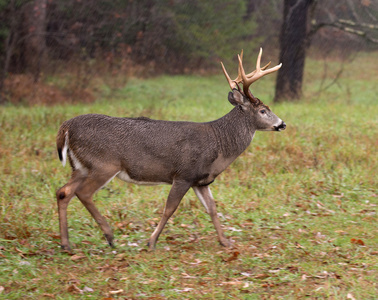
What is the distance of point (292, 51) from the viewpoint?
50.5 ft

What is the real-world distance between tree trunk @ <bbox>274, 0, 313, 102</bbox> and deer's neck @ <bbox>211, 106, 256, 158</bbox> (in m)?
9.35

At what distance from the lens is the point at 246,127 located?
20.0 feet

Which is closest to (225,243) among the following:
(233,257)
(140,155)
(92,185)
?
(233,257)

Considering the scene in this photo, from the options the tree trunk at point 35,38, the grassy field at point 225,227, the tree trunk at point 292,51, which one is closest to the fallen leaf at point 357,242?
the grassy field at point 225,227

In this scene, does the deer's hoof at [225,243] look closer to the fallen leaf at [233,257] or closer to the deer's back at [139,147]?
the fallen leaf at [233,257]

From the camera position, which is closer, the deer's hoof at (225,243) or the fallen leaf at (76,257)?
the fallen leaf at (76,257)

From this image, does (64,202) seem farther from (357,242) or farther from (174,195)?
(357,242)

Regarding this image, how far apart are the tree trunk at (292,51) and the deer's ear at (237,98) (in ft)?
30.7

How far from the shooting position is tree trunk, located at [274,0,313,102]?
15.1 metres

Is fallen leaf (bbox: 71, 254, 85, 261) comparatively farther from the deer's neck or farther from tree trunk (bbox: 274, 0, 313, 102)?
tree trunk (bbox: 274, 0, 313, 102)

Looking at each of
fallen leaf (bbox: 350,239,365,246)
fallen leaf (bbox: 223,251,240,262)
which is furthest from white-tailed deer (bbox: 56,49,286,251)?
fallen leaf (bbox: 350,239,365,246)

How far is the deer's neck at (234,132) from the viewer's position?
5945 mm

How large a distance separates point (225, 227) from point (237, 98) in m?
1.59

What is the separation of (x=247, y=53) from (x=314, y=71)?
3217 millimetres
